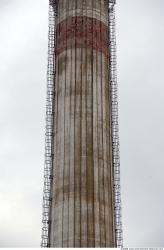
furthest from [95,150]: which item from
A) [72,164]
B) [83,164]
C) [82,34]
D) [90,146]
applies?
[82,34]

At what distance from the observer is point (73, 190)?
48.3 m

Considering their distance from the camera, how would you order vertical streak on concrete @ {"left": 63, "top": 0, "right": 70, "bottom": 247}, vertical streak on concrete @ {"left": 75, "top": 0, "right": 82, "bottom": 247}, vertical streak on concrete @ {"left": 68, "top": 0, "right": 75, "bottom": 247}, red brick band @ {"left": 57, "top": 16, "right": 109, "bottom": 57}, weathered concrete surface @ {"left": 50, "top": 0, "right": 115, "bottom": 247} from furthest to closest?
red brick band @ {"left": 57, "top": 16, "right": 109, "bottom": 57}, weathered concrete surface @ {"left": 50, "top": 0, "right": 115, "bottom": 247}, vertical streak on concrete @ {"left": 63, "top": 0, "right": 70, "bottom": 247}, vertical streak on concrete @ {"left": 75, "top": 0, "right": 82, "bottom": 247}, vertical streak on concrete @ {"left": 68, "top": 0, "right": 75, "bottom": 247}

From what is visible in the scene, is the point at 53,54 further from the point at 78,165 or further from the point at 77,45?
the point at 78,165

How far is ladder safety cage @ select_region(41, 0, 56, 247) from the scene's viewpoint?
5015cm

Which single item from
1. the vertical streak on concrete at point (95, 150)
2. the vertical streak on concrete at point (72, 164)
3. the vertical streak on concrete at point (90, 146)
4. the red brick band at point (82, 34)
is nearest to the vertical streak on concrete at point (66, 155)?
the vertical streak on concrete at point (72, 164)

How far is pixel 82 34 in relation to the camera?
5341cm

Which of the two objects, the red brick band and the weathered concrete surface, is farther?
the red brick band

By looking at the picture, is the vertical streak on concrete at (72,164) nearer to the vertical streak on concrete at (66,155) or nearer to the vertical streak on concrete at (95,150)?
the vertical streak on concrete at (66,155)

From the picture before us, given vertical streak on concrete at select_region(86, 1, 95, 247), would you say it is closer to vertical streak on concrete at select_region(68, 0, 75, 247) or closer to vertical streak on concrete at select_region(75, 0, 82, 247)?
vertical streak on concrete at select_region(75, 0, 82, 247)

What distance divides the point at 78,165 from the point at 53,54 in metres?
11.7

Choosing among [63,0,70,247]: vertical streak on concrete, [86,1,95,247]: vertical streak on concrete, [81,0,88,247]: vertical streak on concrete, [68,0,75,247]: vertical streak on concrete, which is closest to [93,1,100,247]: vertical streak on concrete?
[86,1,95,247]: vertical streak on concrete

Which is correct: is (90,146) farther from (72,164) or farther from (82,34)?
(82,34)

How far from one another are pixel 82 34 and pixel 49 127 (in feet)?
27.7

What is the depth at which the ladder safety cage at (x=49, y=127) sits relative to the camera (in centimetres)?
5015
